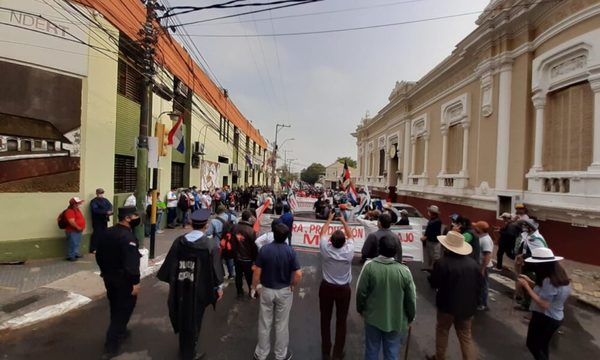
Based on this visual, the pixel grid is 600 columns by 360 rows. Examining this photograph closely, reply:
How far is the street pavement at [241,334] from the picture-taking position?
4227 millimetres

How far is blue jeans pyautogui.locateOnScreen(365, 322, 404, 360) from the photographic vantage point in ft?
11.4

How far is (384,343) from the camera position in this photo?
138 inches

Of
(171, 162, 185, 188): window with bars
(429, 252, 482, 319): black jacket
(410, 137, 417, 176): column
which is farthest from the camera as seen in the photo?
(410, 137, 417, 176): column

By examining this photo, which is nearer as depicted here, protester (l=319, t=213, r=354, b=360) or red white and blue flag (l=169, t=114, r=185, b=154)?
protester (l=319, t=213, r=354, b=360)

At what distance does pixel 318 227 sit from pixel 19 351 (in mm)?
5208

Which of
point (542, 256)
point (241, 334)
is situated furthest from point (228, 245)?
point (542, 256)

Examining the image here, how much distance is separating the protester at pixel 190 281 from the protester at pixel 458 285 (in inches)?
102

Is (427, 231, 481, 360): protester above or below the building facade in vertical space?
below

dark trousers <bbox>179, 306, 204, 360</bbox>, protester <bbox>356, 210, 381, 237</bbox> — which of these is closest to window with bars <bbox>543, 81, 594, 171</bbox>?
protester <bbox>356, 210, 381, 237</bbox>

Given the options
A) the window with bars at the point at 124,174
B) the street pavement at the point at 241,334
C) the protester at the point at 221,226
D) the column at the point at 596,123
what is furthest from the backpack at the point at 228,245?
the column at the point at 596,123

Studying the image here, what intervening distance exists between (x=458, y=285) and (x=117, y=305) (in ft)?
13.0

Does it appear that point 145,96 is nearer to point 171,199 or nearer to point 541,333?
point 171,199

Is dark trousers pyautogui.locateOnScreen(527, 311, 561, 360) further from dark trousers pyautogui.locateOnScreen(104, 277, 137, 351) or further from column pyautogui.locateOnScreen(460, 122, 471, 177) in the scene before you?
column pyautogui.locateOnScreen(460, 122, 471, 177)

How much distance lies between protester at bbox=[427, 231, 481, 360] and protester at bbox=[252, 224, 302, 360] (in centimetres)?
161
